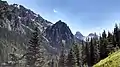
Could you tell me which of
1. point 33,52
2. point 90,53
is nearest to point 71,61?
point 90,53

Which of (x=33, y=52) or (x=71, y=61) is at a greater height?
(x=33, y=52)

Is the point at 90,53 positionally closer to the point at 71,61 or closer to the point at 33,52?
the point at 71,61

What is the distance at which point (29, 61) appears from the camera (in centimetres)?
4722

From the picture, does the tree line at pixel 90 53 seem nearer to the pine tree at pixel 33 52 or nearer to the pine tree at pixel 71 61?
the pine tree at pixel 71 61

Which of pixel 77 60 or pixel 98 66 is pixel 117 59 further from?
pixel 77 60

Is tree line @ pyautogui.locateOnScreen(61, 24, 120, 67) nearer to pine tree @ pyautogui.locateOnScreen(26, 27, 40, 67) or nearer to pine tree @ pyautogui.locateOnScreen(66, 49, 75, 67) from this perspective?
pine tree @ pyautogui.locateOnScreen(66, 49, 75, 67)

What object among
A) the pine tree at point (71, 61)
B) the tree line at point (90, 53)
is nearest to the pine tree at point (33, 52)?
the tree line at point (90, 53)

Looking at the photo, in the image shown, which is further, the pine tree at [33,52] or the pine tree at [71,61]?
the pine tree at [71,61]

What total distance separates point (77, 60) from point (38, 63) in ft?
198

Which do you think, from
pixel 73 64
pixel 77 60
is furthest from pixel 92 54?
pixel 73 64

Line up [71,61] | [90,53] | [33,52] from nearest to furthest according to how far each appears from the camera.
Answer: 1. [33,52]
2. [71,61]
3. [90,53]

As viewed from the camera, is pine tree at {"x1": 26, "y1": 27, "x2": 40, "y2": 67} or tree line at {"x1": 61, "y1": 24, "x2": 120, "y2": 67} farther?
tree line at {"x1": 61, "y1": 24, "x2": 120, "y2": 67}

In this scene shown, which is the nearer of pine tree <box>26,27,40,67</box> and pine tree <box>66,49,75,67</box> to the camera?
pine tree <box>26,27,40,67</box>

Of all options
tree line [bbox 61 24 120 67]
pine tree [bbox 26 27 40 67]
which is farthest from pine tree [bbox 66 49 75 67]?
pine tree [bbox 26 27 40 67]
